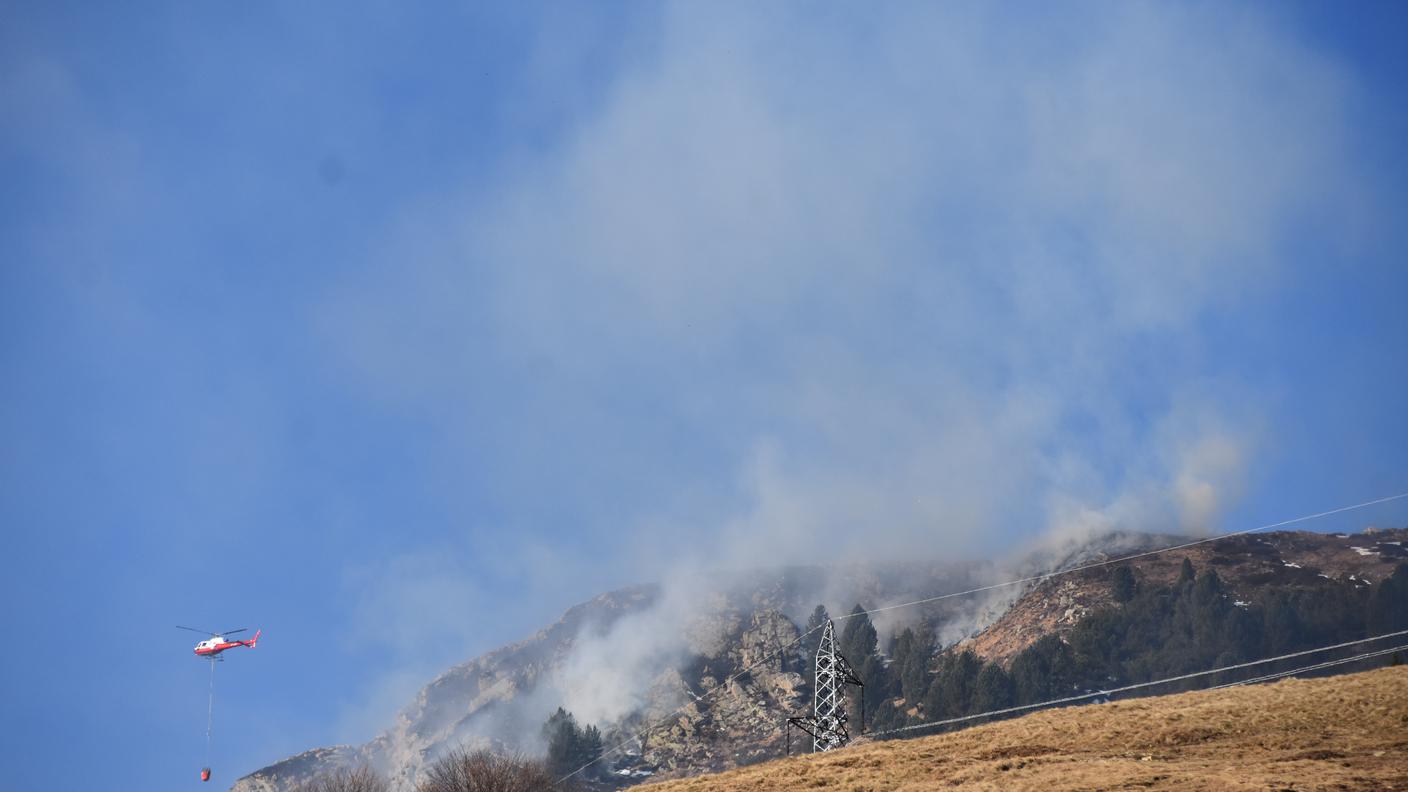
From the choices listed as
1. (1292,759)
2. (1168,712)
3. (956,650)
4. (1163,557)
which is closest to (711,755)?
(956,650)

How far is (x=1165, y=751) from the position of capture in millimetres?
53750

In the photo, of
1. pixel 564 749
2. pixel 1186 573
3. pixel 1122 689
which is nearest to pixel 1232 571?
pixel 1186 573

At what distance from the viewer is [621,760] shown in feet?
584

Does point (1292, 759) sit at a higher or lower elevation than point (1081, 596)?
lower

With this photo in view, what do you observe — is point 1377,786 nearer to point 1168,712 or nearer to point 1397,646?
point 1168,712

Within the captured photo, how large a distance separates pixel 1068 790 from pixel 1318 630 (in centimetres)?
12511

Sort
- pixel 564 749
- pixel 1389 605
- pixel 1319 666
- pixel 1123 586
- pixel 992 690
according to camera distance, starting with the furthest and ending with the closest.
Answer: pixel 1123 586 → pixel 564 749 → pixel 992 690 → pixel 1389 605 → pixel 1319 666

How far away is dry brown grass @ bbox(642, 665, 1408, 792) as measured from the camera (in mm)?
46781

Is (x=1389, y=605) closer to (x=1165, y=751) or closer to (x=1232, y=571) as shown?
(x=1232, y=571)

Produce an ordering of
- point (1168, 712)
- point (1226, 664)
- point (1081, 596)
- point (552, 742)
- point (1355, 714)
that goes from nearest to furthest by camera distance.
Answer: point (1355, 714) → point (1168, 712) → point (1226, 664) → point (552, 742) → point (1081, 596)

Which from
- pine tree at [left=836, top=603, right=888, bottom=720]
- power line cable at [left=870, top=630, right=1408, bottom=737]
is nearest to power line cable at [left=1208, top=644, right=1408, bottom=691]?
power line cable at [left=870, top=630, right=1408, bottom=737]

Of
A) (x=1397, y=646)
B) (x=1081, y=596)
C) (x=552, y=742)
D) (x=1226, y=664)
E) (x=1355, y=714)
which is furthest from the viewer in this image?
(x=1081, y=596)

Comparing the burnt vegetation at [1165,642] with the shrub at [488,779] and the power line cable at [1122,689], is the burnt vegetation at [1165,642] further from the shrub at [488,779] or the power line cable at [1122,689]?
the shrub at [488,779]

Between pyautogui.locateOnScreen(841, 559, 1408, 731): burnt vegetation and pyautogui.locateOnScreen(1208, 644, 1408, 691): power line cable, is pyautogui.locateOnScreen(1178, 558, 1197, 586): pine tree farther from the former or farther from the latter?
pyautogui.locateOnScreen(1208, 644, 1408, 691): power line cable
